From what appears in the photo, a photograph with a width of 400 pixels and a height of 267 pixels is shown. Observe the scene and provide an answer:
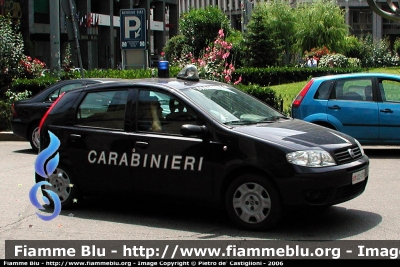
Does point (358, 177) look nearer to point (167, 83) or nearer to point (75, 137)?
point (167, 83)

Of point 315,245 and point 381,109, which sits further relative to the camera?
point 381,109

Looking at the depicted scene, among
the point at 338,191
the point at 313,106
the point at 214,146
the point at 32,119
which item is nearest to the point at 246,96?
the point at 214,146

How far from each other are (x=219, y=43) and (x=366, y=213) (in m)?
10.7

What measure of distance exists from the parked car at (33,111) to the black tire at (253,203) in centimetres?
746

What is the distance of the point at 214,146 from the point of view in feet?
22.4

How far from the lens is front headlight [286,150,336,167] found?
646 cm

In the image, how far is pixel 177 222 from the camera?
733 cm

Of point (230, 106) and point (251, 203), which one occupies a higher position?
point (230, 106)

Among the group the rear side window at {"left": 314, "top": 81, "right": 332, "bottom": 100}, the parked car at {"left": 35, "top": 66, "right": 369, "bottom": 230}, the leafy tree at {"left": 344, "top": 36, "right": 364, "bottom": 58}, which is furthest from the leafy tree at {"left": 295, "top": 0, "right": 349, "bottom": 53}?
the parked car at {"left": 35, "top": 66, "right": 369, "bottom": 230}

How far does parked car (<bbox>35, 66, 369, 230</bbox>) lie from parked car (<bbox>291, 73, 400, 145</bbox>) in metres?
4.63

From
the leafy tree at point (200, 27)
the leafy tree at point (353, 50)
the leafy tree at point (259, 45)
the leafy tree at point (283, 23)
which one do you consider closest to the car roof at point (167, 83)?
the leafy tree at point (259, 45)

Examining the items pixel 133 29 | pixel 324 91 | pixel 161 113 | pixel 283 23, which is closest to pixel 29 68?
pixel 133 29

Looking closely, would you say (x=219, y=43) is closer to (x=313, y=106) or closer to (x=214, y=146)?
(x=313, y=106)

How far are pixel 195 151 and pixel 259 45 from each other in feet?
100.0
